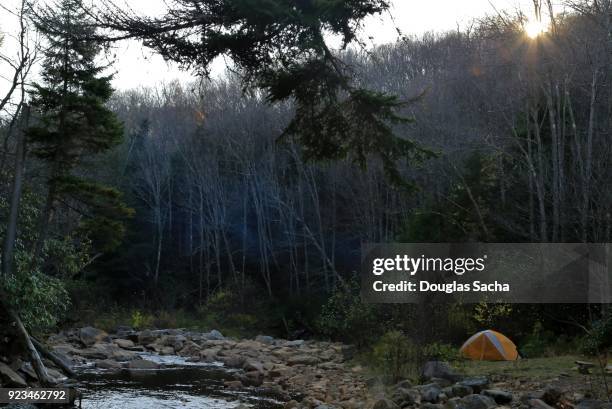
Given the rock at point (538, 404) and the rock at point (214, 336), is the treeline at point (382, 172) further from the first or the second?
the rock at point (214, 336)

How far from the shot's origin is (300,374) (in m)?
14.0

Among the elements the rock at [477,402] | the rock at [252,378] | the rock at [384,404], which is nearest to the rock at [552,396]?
the rock at [477,402]

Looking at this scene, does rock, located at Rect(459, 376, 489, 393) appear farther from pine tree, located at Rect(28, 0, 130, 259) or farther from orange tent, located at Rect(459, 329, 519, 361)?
pine tree, located at Rect(28, 0, 130, 259)

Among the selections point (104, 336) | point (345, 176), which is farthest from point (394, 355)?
point (345, 176)

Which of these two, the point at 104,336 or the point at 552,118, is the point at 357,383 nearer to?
the point at 552,118

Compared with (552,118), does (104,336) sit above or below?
below

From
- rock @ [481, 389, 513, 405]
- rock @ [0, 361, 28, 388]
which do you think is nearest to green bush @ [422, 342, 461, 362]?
rock @ [481, 389, 513, 405]

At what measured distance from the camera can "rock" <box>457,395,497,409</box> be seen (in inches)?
317

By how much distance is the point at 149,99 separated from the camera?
128 feet

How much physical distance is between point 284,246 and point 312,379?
16053 mm

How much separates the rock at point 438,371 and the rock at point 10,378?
262 inches

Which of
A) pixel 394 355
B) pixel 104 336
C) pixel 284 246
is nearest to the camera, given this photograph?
pixel 394 355

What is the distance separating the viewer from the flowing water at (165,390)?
10.6m

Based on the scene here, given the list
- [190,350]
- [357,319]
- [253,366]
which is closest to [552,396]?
[357,319]
